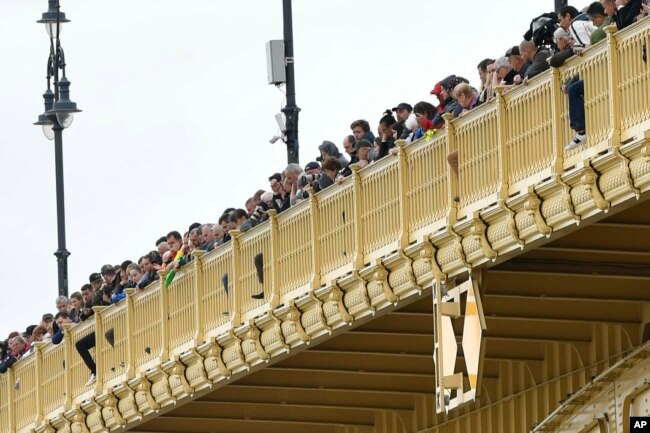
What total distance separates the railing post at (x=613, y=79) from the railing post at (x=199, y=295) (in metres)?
12.1

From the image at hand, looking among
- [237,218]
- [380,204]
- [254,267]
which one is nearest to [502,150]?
[380,204]

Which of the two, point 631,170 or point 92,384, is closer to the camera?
point 631,170

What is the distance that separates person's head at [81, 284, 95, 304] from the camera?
46.2 meters

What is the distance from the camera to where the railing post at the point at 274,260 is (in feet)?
123

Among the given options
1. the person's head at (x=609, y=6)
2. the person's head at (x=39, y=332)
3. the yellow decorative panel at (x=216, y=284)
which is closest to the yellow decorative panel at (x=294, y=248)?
the yellow decorative panel at (x=216, y=284)

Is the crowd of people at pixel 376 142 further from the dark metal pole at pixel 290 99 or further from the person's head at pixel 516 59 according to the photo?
the dark metal pole at pixel 290 99

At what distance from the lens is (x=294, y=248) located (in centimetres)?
3725

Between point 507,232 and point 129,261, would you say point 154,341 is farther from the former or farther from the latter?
point 507,232

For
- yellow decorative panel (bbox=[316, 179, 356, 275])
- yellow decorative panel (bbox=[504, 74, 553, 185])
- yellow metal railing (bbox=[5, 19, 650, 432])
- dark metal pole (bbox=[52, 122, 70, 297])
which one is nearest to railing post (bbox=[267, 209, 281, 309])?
yellow metal railing (bbox=[5, 19, 650, 432])

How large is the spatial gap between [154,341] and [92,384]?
3110 millimetres

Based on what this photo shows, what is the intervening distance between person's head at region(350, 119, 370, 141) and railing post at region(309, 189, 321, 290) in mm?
1131

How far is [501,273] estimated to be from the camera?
34406mm

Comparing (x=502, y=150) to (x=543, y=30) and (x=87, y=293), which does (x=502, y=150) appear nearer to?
(x=543, y=30)

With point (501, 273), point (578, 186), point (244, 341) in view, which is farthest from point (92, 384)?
point (578, 186)
